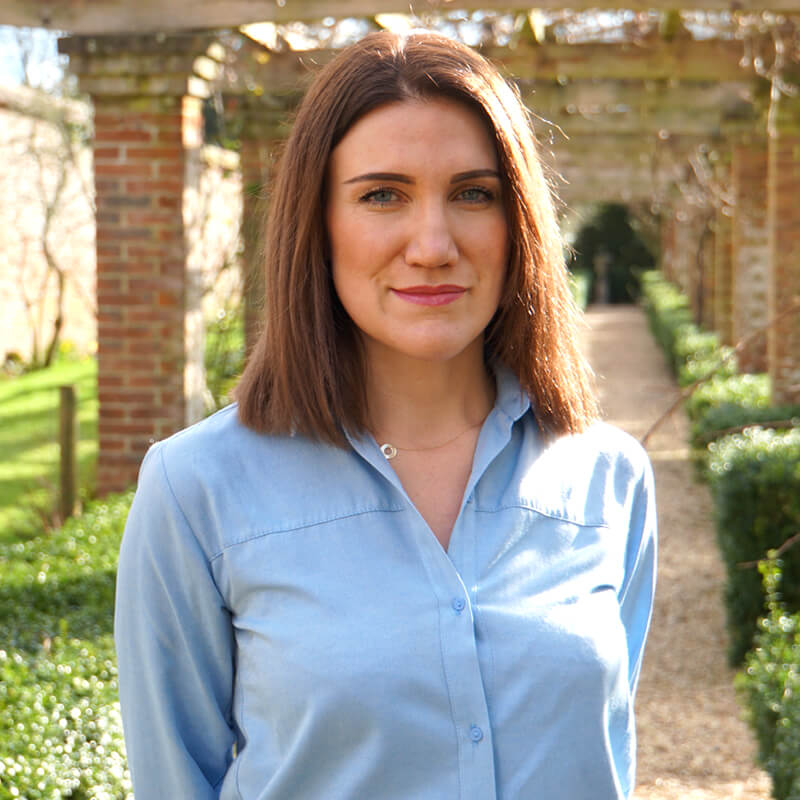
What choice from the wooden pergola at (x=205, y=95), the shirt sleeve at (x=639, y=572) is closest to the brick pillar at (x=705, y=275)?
the wooden pergola at (x=205, y=95)

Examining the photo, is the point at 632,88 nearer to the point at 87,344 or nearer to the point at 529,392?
the point at 529,392

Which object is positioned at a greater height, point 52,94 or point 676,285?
point 52,94

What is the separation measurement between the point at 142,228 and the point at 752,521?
3.29 m

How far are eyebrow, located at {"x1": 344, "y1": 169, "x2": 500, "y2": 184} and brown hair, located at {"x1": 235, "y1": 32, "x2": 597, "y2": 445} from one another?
39mm

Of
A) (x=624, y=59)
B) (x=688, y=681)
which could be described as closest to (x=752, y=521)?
(x=688, y=681)

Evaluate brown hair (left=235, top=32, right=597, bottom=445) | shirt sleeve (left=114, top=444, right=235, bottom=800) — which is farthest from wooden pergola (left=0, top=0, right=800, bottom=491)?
shirt sleeve (left=114, top=444, right=235, bottom=800)

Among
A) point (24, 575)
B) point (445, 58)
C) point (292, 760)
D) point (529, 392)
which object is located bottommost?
point (24, 575)

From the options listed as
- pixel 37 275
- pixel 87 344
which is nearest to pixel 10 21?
pixel 37 275

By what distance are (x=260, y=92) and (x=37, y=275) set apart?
9023mm

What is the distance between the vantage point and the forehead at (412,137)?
1.56 m

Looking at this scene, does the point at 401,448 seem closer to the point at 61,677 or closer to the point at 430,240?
the point at 430,240

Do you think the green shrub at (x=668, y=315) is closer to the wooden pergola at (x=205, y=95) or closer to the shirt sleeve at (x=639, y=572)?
the wooden pergola at (x=205, y=95)

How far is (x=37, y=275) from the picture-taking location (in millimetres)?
15039

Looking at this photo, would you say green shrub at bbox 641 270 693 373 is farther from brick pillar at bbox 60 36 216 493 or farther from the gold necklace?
the gold necklace
